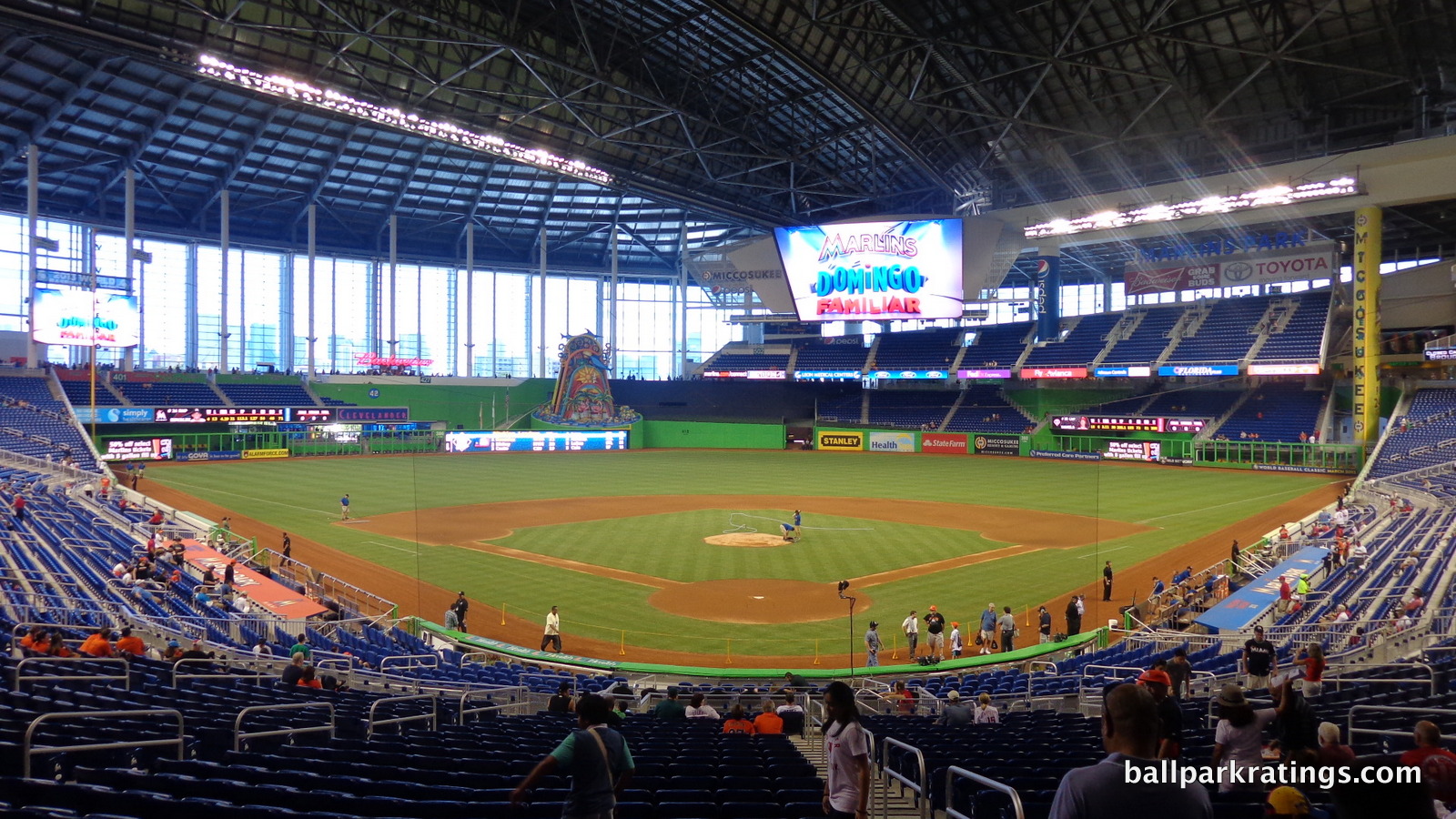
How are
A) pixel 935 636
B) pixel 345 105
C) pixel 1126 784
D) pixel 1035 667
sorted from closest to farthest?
pixel 1126 784, pixel 1035 667, pixel 935 636, pixel 345 105

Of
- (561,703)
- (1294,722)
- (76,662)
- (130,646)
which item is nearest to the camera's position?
(1294,722)

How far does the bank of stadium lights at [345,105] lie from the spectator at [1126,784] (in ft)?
146

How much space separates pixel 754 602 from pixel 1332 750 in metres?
20.5

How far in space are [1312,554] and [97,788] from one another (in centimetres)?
3142

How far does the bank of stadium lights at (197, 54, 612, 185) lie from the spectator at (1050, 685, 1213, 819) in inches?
1755

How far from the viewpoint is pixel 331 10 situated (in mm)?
35875

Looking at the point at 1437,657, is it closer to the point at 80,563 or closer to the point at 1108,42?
the point at 80,563

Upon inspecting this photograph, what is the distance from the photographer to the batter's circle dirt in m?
24.3

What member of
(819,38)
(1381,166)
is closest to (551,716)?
(819,38)

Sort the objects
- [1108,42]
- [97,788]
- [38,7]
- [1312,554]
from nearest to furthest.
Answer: [97,788] → [1312,554] → [38,7] → [1108,42]

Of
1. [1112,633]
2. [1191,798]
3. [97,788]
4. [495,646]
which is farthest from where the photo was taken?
[1112,633]

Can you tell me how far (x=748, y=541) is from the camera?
34.8 m

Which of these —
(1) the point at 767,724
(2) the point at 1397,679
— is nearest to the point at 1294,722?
(2) the point at 1397,679

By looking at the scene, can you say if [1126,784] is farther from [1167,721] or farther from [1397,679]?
[1397,679]
